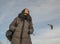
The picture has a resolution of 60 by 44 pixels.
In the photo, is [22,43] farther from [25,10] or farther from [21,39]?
[25,10]

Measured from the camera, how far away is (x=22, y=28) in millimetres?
9617

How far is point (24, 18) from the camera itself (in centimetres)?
976

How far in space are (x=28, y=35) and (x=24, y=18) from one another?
0.61 meters

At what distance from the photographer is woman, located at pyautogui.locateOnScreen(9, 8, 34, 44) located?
9.48 metres

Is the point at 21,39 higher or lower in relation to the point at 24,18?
lower

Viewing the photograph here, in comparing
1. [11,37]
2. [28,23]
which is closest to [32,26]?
[28,23]

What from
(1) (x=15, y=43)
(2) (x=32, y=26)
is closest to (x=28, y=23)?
(2) (x=32, y=26)

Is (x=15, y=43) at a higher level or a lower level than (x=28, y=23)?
lower

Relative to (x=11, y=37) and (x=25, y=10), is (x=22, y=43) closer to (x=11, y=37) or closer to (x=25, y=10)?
(x=11, y=37)

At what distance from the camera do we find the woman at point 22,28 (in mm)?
9484

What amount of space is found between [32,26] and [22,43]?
0.70 m

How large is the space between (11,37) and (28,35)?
578mm

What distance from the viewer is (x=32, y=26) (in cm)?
971

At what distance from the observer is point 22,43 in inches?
372
